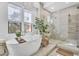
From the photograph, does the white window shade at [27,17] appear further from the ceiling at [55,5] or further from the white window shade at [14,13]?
the ceiling at [55,5]

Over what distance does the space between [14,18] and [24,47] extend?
1.30 ft

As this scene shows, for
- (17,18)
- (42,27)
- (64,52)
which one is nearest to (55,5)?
(42,27)

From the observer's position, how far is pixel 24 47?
1.70m

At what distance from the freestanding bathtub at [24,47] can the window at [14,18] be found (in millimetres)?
156

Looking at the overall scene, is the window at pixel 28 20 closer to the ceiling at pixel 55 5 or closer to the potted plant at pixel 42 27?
the potted plant at pixel 42 27

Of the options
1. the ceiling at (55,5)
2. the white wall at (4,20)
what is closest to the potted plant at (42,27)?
the ceiling at (55,5)

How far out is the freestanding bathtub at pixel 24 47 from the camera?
1691 mm

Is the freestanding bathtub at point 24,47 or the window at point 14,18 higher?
the window at point 14,18

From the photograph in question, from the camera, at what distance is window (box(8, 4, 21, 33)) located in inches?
66.7

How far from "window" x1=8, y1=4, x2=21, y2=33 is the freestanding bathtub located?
0.16m

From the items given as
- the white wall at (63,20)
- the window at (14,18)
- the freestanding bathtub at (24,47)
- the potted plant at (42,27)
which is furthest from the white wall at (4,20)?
the white wall at (63,20)

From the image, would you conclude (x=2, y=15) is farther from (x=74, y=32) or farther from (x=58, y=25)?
(x=74, y=32)

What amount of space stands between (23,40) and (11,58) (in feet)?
0.96

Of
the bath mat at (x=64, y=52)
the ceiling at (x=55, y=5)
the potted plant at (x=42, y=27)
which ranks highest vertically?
the ceiling at (x=55, y=5)
